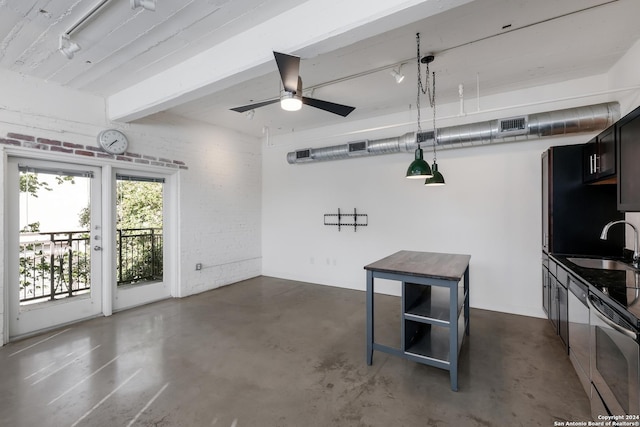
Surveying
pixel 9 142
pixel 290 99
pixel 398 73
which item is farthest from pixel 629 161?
pixel 9 142

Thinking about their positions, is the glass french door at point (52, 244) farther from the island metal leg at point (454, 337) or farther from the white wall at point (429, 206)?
the island metal leg at point (454, 337)

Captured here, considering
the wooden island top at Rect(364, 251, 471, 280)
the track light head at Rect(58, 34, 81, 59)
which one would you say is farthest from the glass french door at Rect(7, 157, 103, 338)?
the wooden island top at Rect(364, 251, 471, 280)

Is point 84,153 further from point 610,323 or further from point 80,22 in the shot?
point 610,323

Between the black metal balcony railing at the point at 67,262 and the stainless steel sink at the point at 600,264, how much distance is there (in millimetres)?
5499

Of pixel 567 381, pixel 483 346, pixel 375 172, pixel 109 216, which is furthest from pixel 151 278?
pixel 567 381

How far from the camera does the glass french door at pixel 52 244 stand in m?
3.30

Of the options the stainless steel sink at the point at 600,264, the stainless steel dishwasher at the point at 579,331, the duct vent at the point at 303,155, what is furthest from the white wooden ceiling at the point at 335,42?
the stainless steel dishwasher at the point at 579,331

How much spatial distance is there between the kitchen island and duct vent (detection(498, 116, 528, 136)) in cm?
175

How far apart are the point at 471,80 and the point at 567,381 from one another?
3293 millimetres

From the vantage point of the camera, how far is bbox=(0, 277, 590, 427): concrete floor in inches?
80.4

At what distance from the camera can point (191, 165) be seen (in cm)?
501

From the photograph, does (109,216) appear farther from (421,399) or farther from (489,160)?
(489,160)

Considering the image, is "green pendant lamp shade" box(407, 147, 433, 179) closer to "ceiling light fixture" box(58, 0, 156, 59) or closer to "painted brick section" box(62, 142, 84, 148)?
"ceiling light fixture" box(58, 0, 156, 59)

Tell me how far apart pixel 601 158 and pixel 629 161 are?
562 millimetres
